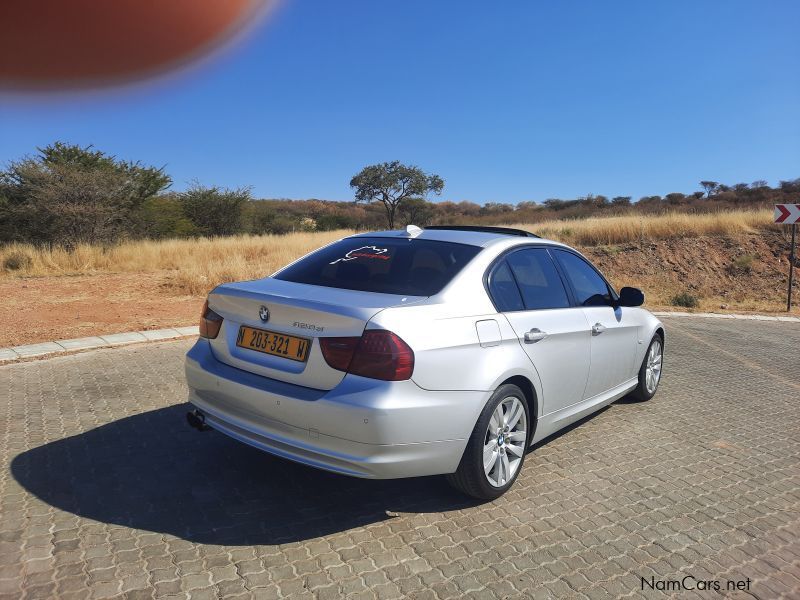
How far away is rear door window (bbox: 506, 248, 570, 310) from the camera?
407 cm

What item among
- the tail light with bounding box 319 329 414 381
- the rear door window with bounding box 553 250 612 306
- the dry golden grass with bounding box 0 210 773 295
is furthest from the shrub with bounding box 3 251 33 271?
the tail light with bounding box 319 329 414 381

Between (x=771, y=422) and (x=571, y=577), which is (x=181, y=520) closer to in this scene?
(x=571, y=577)

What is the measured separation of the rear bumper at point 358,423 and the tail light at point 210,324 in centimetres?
37

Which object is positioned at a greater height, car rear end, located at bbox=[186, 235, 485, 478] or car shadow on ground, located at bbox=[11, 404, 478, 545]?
car rear end, located at bbox=[186, 235, 485, 478]

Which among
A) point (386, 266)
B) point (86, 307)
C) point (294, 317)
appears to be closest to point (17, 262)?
point (86, 307)

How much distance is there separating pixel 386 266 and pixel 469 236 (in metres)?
0.76

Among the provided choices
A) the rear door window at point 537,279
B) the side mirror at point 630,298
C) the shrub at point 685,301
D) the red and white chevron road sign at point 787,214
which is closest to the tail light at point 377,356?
the rear door window at point 537,279

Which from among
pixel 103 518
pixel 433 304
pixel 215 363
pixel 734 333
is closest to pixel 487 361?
pixel 433 304

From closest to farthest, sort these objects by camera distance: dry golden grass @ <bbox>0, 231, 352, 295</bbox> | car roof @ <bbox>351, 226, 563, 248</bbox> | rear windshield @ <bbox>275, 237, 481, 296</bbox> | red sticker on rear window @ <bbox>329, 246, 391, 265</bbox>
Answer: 1. rear windshield @ <bbox>275, 237, 481, 296</bbox>
2. red sticker on rear window @ <bbox>329, 246, 391, 265</bbox>
3. car roof @ <bbox>351, 226, 563, 248</bbox>
4. dry golden grass @ <bbox>0, 231, 352, 295</bbox>

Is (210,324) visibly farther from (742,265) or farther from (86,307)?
(742,265)

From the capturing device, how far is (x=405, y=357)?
2.99 metres

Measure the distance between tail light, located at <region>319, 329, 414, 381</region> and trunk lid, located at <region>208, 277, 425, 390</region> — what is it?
5 cm

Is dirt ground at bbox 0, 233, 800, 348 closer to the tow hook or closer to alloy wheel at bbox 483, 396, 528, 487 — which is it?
the tow hook

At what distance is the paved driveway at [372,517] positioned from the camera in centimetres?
272
